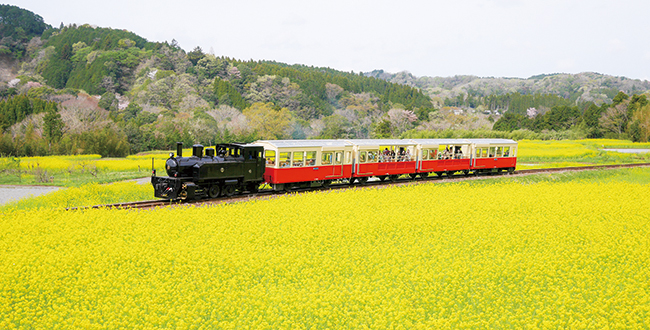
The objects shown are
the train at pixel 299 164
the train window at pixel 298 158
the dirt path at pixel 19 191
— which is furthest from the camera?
the dirt path at pixel 19 191

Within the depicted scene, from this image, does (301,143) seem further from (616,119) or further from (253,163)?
(616,119)

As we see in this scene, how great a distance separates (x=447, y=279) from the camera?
31.2ft

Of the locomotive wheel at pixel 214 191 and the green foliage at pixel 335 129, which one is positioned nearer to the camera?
the locomotive wheel at pixel 214 191

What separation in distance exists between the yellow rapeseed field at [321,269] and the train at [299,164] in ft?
10.2

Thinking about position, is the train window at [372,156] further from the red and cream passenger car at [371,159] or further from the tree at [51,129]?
the tree at [51,129]

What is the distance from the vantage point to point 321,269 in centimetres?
1000

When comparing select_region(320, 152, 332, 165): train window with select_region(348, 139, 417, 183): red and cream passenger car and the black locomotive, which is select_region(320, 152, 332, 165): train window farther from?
the black locomotive

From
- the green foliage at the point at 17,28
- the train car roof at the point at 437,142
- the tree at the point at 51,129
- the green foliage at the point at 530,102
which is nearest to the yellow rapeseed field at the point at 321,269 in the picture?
the train car roof at the point at 437,142

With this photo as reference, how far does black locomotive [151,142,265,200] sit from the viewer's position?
17891 millimetres

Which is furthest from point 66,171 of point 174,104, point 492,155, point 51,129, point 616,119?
point 616,119

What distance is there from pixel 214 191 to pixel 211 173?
108 cm

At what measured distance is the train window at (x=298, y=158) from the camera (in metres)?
21.2

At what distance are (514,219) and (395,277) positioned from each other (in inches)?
300

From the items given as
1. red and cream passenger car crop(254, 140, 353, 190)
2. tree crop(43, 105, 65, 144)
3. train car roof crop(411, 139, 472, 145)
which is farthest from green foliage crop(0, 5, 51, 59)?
train car roof crop(411, 139, 472, 145)
